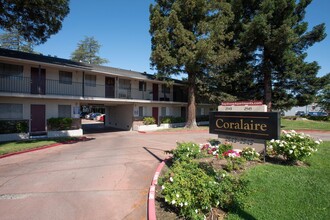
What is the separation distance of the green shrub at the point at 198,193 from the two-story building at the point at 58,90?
1503 cm

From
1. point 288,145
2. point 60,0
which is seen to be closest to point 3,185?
point 288,145

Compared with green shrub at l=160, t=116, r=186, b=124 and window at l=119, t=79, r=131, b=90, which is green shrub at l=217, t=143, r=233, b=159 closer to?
window at l=119, t=79, r=131, b=90

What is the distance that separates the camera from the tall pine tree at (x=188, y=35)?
19.9 metres

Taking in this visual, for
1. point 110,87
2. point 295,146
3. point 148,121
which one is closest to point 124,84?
point 110,87

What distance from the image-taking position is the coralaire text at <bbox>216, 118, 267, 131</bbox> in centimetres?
661

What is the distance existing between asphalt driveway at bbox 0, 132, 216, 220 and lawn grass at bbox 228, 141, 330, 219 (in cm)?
242

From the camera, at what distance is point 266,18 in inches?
814

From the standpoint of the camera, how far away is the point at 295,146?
21.9 feet

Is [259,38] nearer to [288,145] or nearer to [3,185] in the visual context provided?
[288,145]

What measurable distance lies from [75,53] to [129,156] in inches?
2314

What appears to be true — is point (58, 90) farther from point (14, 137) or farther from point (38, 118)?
point (14, 137)

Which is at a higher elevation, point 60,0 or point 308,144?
point 60,0

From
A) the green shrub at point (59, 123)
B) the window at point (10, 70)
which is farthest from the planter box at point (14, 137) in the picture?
the window at point (10, 70)

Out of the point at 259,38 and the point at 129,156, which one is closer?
the point at 129,156
